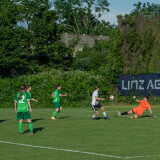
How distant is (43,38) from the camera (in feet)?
157

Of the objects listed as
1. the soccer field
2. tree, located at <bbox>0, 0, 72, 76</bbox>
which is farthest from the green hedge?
the soccer field

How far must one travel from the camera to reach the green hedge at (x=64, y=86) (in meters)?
37.9

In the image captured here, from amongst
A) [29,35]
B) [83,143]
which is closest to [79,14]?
[29,35]

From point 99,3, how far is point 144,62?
5051 centimetres

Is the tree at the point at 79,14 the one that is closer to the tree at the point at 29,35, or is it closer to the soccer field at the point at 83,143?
the tree at the point at 29,35

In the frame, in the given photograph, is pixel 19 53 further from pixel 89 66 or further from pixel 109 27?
pixel 109 27

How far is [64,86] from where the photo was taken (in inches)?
1500

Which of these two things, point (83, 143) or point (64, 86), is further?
point (64, 86)

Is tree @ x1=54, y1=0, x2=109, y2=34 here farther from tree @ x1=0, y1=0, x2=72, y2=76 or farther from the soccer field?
the soccer field

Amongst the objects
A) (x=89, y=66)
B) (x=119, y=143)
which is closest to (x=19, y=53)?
(x=89, y=66)

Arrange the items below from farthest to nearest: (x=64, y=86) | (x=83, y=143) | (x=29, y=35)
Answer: (x=29, y=35)
(x=64, y=86)
(x=83, y=143)

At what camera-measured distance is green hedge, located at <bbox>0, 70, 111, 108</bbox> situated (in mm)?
37906

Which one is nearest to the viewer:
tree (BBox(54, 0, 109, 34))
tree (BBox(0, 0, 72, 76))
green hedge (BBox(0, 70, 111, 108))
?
green hedge (BBox(0, 70, 111, 108))

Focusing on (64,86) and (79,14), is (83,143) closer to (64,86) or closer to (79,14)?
(64,86)
